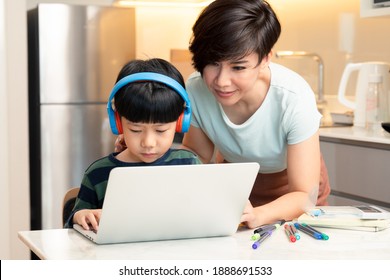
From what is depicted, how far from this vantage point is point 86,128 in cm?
416

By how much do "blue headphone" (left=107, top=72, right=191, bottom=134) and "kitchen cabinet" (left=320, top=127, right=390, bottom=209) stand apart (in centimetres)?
136

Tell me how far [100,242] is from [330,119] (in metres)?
2.56

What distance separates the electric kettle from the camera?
323 centimetres

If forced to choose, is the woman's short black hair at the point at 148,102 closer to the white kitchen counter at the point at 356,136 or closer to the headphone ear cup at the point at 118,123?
the headphone ear cup at the point at 118,123

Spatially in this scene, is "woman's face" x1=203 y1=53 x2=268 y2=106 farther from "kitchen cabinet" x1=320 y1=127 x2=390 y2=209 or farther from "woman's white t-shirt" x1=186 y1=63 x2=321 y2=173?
"kitchen cabinet" x1=320 y1=127 x2=390 y2=209

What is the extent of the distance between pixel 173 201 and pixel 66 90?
290 centimetres

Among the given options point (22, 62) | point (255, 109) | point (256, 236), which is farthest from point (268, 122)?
point (22, 62)

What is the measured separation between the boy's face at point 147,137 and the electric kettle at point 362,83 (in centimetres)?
186

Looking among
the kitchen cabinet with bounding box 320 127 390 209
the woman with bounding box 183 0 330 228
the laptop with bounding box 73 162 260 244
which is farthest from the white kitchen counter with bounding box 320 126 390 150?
the laptop with bounding box 73 162 260 244

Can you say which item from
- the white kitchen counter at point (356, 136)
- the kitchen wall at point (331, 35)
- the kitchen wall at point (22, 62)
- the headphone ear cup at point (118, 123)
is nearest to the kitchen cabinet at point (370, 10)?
the kitchen wall at point (331, 35)

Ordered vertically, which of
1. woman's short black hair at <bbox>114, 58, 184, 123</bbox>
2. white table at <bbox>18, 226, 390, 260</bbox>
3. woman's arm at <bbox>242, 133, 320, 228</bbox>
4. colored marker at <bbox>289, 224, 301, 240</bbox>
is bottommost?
white table at <bbox>18, 226, 390, 260</bbox>

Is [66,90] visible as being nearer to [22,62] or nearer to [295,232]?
[22,62]

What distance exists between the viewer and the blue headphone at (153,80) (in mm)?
1433

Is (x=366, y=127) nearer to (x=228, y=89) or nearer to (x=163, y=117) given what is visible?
(x=228, y=89)
